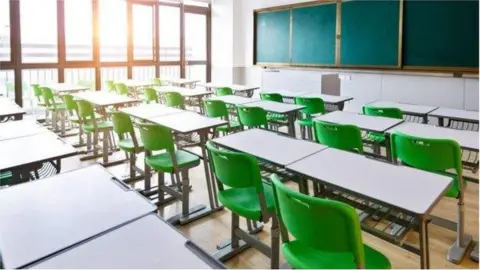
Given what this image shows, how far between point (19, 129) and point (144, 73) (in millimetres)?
6452

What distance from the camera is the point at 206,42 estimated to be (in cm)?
947

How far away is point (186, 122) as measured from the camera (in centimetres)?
325

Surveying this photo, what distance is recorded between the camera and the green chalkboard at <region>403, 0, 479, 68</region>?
5.24 meters

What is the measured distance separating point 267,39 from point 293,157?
6584 millimetres

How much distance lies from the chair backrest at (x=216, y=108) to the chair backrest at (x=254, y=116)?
36 cm

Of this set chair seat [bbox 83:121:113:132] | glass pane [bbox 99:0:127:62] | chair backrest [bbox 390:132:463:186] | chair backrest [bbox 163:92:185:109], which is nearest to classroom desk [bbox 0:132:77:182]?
chair seat [bbox 83:121:113:132]

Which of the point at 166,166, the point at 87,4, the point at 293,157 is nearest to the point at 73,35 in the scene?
the point at 87,4

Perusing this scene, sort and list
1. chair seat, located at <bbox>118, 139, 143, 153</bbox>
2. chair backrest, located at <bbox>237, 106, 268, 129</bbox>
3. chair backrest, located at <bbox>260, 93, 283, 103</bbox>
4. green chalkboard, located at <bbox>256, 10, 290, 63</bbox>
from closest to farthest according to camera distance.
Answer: chair seat, located at <bbox>118, 139, 143, 153</bbox>, chair backrest, located at <bbox>237, 106, 268, 129</bbox>, chair backrest, located at <bbox>260, 93, 283, 103</bbox>, green chalkboard, located at <bbox>256, 10, 290, 63</bbox>

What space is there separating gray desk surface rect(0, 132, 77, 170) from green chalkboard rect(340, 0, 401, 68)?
5.44 meters

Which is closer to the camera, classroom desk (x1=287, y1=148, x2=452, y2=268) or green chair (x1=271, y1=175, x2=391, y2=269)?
green chair (x1=271, y1=175, x2=391, y2=269)

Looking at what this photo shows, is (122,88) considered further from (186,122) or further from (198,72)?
(186,122)

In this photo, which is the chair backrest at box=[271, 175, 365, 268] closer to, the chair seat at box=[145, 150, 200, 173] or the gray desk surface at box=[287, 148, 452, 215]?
the gray desk surface at box=[287, 148, 452, 215]

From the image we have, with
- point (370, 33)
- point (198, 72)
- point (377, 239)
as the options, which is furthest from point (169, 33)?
point (377, 239)

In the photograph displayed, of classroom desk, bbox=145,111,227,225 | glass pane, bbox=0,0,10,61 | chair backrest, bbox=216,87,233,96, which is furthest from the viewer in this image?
glass pane, bbox=0,0,10,61
